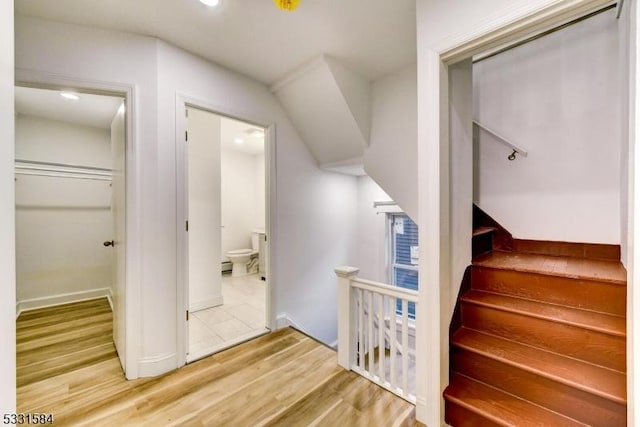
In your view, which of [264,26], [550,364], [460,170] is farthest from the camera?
[264,26]

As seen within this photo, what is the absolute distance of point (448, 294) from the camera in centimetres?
157

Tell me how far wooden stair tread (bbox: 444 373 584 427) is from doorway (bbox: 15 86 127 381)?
3021 millimetres

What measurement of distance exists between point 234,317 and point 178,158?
191 centimetres

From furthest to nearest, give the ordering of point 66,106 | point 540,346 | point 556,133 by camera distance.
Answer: point 66,106
point 556,133
point 540,346

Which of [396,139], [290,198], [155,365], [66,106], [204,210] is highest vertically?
[66,106]

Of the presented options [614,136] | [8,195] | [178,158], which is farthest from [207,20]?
[614,136]

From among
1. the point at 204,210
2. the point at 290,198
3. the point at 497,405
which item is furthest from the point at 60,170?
the point at 497,405

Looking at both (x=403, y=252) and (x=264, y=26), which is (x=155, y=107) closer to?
(x=264, y=26)

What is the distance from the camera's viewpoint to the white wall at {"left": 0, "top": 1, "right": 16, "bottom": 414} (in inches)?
25.8

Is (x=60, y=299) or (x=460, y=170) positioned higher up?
(x=460, y=170)

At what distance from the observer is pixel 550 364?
1.36 meters

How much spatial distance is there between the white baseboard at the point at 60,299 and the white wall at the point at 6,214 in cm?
328

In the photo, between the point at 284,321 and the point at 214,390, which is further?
the point at 284,321

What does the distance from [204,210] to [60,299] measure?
7.00 feet
